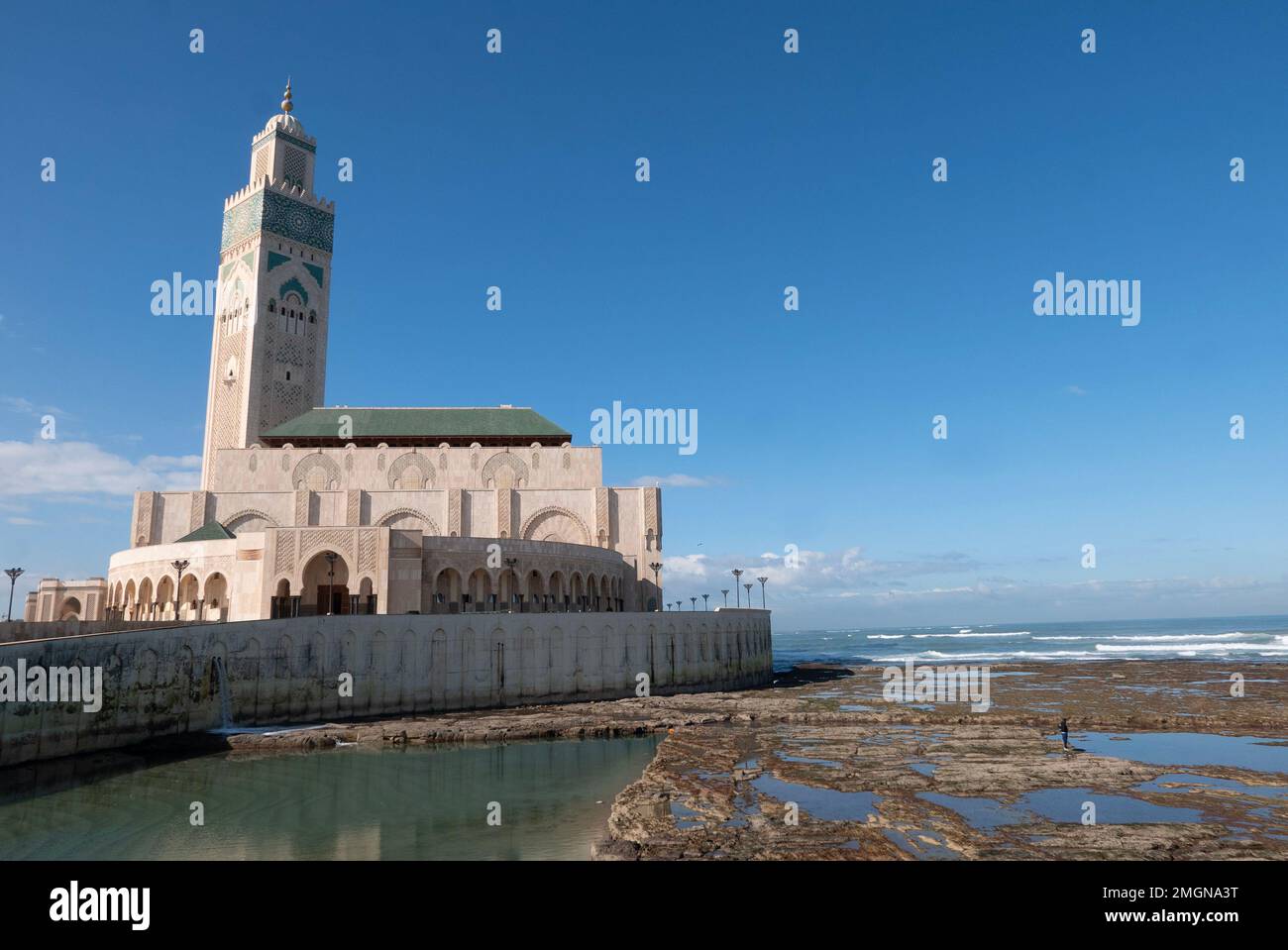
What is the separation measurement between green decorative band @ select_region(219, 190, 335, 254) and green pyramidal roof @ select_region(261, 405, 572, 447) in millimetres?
14537

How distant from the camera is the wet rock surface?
46.4 feet

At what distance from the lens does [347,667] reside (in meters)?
30.7

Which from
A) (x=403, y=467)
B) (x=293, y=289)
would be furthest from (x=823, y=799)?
(x=293, y=289)

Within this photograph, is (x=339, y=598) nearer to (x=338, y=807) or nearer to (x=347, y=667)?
(x=347, y=667)

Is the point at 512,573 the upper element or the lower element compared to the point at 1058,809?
upper

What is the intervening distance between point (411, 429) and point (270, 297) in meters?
15.8

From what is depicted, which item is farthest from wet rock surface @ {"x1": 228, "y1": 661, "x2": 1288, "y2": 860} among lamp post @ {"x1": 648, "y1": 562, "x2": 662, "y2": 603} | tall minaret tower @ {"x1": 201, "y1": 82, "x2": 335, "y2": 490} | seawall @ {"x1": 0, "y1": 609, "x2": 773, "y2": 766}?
tall minaret tower @ {"x1": 201, "y1": 82, "x2": 335, "y2": 490}

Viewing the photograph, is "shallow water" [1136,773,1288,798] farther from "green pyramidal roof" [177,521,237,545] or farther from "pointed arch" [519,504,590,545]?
"green pyramidal roof" [177,521,237,545]

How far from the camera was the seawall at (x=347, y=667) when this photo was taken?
903 inches

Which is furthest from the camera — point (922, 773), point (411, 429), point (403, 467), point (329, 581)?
point (411, 429)

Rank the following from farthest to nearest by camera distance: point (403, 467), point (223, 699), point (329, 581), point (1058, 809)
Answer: point (403, 467)
point (329, 581)
point (223, 699)
point (1058, 809)

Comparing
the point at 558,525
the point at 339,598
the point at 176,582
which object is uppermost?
the point at 558,525
